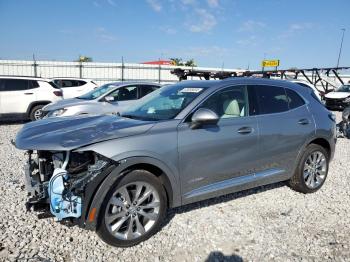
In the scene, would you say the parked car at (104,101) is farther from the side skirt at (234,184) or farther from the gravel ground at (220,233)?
the side skirt at (234,184)

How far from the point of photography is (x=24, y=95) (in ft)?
37.2

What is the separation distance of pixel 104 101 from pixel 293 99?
549 cm

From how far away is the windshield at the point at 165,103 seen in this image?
3.98 metres

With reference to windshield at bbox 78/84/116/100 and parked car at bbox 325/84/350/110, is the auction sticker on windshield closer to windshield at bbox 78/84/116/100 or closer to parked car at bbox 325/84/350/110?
windshield at bbox 78/84/116/100

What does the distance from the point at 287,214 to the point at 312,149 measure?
1.23 metres

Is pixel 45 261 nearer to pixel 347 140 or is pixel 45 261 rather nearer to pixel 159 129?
pixel 159 129

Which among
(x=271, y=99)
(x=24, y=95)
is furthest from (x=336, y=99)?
(x=24, y=95)

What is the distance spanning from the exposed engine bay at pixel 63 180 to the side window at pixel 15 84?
876 centimetres

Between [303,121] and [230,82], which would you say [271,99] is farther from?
[230,82]

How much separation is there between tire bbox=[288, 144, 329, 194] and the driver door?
1.05m

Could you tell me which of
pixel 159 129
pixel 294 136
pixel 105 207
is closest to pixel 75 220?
pixel 105 207

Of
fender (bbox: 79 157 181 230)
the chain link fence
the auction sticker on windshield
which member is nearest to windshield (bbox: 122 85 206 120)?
the auction sticker on windshield

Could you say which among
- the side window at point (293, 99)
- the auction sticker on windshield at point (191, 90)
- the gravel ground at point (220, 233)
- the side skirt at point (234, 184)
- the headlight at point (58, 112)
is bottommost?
the gravel ground at point (220, 233)

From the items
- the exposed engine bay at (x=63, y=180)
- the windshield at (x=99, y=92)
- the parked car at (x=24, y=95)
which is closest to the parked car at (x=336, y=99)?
the windshield at (x=99, y=92)
